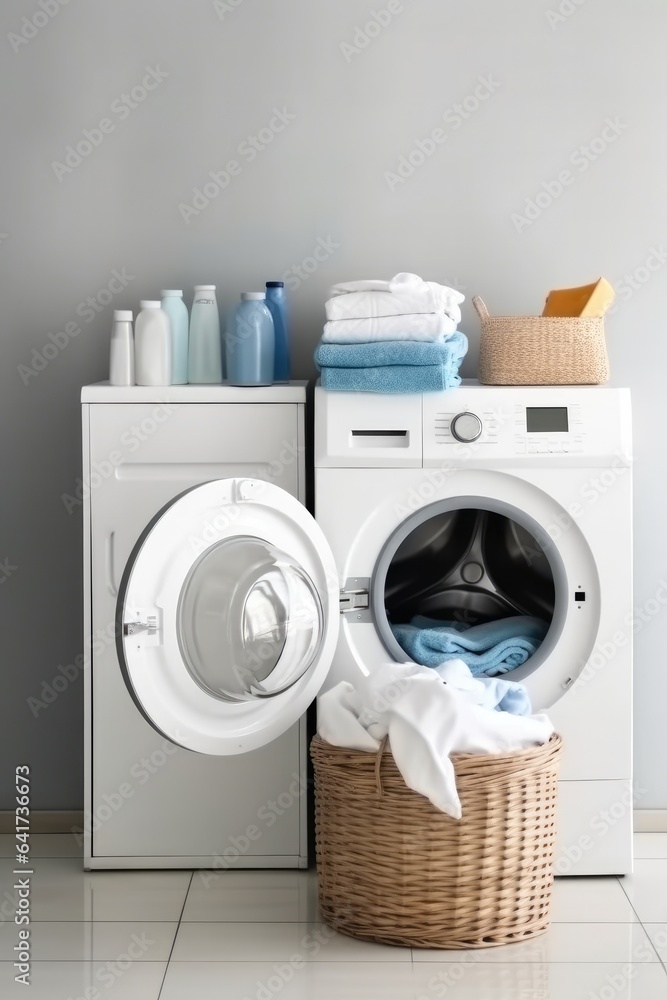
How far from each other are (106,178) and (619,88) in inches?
48.8

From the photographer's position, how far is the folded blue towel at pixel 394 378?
2201 millimetres

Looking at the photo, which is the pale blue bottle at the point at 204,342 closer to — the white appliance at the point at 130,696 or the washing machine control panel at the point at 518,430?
the white appliance at the point at 130,696

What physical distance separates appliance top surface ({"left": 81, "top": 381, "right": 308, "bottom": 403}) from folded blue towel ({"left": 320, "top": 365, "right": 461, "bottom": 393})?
0.13 m

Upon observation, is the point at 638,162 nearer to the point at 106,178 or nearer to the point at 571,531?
the point at 571,531

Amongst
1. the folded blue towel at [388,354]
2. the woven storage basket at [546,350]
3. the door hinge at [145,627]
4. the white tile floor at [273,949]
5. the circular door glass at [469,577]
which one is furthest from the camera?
the circular door glass at [469,577]

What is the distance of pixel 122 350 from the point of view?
93.4 inches

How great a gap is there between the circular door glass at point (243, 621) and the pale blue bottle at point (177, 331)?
631mm

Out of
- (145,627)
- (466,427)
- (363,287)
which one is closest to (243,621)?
(145,627)

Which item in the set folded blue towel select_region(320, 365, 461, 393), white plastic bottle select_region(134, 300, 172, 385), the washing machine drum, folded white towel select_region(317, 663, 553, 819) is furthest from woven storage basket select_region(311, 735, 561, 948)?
white plastic bottle select_region(134, 300, 172, 385)

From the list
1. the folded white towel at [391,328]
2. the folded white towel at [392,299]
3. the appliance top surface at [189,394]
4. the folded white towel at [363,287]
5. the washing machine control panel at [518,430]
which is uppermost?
the folded white towel at [363,287]

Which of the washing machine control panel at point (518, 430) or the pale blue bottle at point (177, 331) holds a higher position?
the pale blue bottle at point (177, 331)

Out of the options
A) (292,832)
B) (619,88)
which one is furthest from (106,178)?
(292,832)

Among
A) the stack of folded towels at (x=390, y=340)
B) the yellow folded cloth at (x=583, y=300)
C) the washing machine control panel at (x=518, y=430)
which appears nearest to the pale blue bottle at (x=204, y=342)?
the stack of folded towels at (x=390, y=340)

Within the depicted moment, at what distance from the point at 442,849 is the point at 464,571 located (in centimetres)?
69
